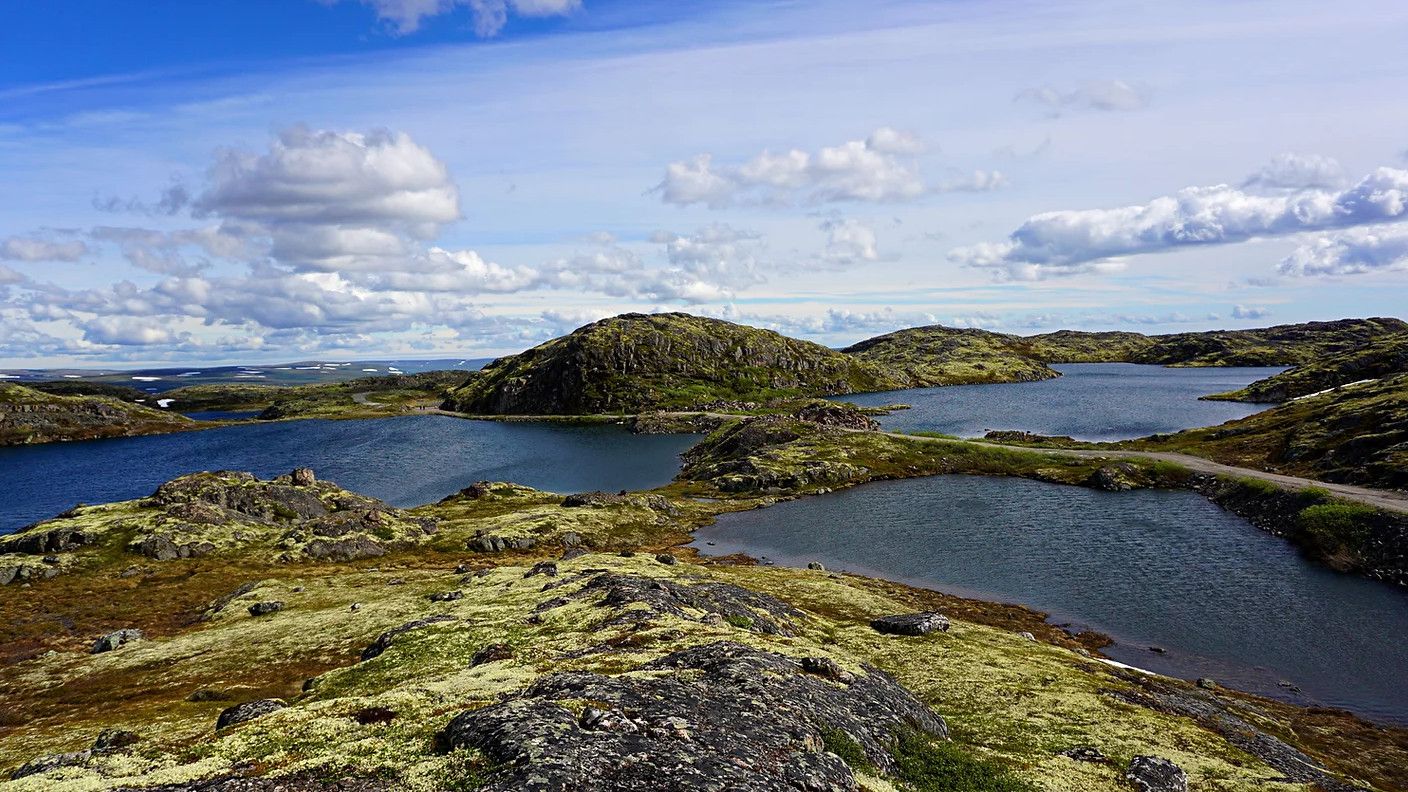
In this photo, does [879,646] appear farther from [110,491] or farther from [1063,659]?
[110,491]

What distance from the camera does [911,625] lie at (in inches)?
2290

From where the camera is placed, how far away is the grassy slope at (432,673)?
26609mm

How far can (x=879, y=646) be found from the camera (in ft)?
176

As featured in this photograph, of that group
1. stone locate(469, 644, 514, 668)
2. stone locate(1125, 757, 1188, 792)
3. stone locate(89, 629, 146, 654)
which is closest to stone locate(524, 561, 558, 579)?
stone locate(469, 644, 514, 668)

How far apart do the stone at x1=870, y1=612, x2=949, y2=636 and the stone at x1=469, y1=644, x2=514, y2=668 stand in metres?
32.5

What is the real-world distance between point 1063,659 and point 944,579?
32.8 meters

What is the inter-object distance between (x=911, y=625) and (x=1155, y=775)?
2691 cm

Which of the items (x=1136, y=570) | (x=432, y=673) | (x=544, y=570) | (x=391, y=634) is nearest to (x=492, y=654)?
(x=432, y=673)

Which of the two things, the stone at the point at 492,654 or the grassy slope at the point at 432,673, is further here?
the stone at the point at 492,654

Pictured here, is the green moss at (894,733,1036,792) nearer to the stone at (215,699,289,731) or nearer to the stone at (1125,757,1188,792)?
the stone at (1125,757,1188,792)

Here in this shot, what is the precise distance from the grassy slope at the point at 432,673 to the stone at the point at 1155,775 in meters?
0.84

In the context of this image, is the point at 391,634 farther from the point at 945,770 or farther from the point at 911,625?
the point at 911,625

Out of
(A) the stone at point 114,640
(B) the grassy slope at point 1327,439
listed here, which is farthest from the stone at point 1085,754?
(B) the grassy slope at point 1327,439

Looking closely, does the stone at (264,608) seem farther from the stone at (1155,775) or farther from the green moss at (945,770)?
the stone at (1155,775)
